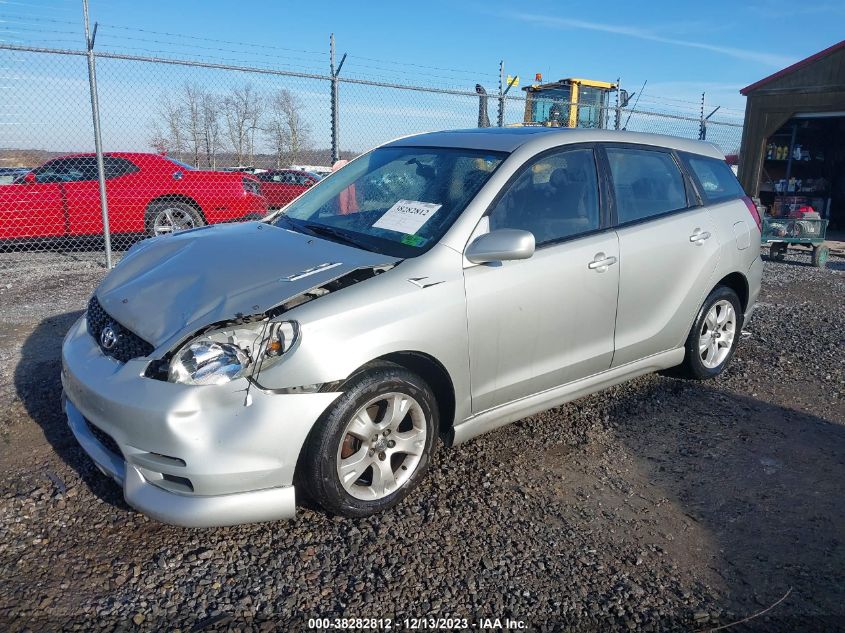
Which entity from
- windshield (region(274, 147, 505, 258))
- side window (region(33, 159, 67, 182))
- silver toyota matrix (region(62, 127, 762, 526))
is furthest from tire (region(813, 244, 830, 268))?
side window (region(33, 159, 67, 182))

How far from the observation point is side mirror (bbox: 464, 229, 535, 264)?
9.90 feet

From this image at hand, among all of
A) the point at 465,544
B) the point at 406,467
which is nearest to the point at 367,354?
the point at 406,467

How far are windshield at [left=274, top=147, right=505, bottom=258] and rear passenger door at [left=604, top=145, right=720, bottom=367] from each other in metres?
1.00

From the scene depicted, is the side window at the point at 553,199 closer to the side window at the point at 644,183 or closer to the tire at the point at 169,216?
the side window at the point at 644,183

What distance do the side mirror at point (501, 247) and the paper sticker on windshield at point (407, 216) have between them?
13.5 inches

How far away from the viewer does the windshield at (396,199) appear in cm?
327

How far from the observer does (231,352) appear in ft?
8.51

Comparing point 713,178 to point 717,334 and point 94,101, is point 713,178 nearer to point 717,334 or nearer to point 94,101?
point 717,334

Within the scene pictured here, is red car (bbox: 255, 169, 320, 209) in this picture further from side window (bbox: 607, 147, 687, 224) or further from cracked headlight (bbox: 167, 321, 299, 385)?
cracked headlight (bbox: 167, 321, 299, 385)

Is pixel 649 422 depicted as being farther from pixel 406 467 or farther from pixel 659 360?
pixel 406 467

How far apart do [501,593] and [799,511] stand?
1686 mm

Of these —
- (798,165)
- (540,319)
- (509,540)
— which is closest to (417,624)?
(509,540)

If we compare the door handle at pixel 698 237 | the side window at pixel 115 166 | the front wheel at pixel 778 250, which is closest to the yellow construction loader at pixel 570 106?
the front wheel at pixel 778 250

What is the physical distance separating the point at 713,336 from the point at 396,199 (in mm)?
2646
